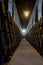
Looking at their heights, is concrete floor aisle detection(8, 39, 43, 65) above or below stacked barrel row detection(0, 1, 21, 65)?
below

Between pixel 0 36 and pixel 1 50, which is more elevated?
pixel 0 36

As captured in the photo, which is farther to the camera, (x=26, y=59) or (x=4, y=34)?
(x=26, y=59)

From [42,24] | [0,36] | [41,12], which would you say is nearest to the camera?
[0,36]

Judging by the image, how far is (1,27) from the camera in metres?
3.20

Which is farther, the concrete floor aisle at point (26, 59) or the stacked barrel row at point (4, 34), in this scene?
the concrete floor aisle at point (26, 59)

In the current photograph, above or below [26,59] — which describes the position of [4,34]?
above

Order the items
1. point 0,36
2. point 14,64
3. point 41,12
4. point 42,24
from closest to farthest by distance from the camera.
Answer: point 0,36
point 14,64
point 42,24
point 41,12

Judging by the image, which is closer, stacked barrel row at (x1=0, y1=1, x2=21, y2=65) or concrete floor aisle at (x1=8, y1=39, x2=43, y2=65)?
stacked barrel row at (x1=0, y1=1, x2=21, y2=65)

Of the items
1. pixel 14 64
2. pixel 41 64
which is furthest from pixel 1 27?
pixel 41 64

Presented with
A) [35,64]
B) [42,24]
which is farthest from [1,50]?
[42,24]

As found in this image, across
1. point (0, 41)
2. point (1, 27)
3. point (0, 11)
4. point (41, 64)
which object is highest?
point (0, 11)

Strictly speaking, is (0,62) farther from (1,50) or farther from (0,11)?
(0,11)

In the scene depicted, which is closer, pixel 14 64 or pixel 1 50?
pixel 1 50

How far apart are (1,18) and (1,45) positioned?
57 centimetres
